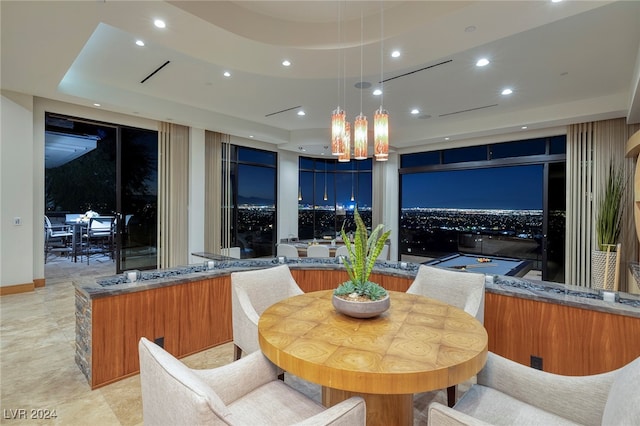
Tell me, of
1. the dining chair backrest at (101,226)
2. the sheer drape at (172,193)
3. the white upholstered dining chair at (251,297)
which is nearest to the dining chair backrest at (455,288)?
the white upholstered dining chair at (251,297)

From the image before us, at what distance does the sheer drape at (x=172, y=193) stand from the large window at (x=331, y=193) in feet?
11.8

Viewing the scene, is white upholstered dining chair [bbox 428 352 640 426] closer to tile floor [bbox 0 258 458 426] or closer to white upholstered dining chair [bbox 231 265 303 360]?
tile floor [bbox 0 258 458 426]

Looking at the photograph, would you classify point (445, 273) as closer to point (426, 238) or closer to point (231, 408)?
point (231, 408)

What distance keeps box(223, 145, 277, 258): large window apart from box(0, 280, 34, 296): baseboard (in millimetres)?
3699

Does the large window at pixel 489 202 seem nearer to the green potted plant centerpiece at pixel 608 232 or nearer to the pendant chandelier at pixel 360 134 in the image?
the green potted plant centerpiece at pixel 608 232

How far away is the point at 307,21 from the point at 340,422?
352 centimetres

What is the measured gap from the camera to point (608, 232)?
16.1 feet

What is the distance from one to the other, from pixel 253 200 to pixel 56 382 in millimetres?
6013

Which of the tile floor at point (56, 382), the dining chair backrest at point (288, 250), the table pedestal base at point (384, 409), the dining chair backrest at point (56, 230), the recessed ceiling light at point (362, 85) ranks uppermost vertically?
the recessed ceiling light at point (362, 85)

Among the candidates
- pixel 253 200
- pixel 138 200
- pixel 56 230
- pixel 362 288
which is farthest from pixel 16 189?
pixel 362 288

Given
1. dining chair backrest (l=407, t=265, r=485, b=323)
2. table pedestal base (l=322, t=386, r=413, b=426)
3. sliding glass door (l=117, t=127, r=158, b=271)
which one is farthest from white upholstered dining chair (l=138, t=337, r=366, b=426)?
sliding glass door (l=117, t=127, r=158, b=271)

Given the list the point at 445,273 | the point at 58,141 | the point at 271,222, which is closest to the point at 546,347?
the point at 445,273

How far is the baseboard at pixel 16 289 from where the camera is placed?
464 cm

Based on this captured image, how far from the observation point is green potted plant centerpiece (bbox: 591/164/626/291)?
473 centimetres
